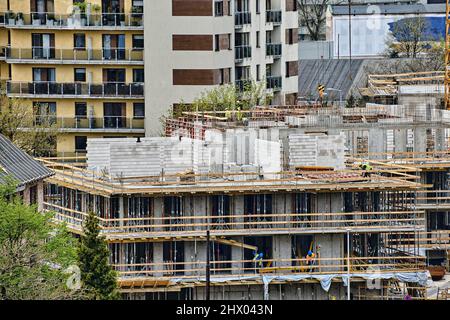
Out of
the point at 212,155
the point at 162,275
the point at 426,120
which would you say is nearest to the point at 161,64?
the point at 426,120

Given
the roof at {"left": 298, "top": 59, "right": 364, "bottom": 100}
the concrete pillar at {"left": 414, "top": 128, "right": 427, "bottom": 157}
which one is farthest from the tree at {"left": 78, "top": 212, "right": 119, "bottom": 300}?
the roof at {"left": 298, "top": 59, "right": 364, "bottom": 100}

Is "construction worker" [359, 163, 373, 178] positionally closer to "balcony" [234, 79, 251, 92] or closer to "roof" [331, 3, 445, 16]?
"balcony" [234, 79, 251, 92]

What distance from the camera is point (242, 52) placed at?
96125mm

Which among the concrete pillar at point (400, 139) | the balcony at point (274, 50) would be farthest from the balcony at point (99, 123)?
the concrete pillar at point (400, 139)

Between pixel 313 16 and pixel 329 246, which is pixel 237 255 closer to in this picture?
pixel 329 246

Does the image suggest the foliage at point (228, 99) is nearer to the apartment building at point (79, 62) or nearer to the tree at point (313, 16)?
the apartment building at point (79, 62)

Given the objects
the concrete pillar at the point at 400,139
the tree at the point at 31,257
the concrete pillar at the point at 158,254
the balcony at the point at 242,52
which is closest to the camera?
the tree at the point at 31,257

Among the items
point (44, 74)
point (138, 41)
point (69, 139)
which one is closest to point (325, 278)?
point (69, 139)

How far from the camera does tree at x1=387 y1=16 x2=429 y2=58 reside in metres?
139

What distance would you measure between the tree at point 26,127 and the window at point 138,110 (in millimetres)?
5005

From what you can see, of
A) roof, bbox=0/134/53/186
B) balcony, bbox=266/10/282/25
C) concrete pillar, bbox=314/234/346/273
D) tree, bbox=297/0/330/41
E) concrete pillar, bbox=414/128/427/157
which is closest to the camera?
roof, bbox=0/134/53/186

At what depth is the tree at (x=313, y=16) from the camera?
157125 millimetres

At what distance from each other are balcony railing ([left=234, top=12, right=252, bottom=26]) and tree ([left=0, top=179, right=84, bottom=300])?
54.7 metres

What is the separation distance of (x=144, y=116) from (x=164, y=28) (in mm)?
5095
